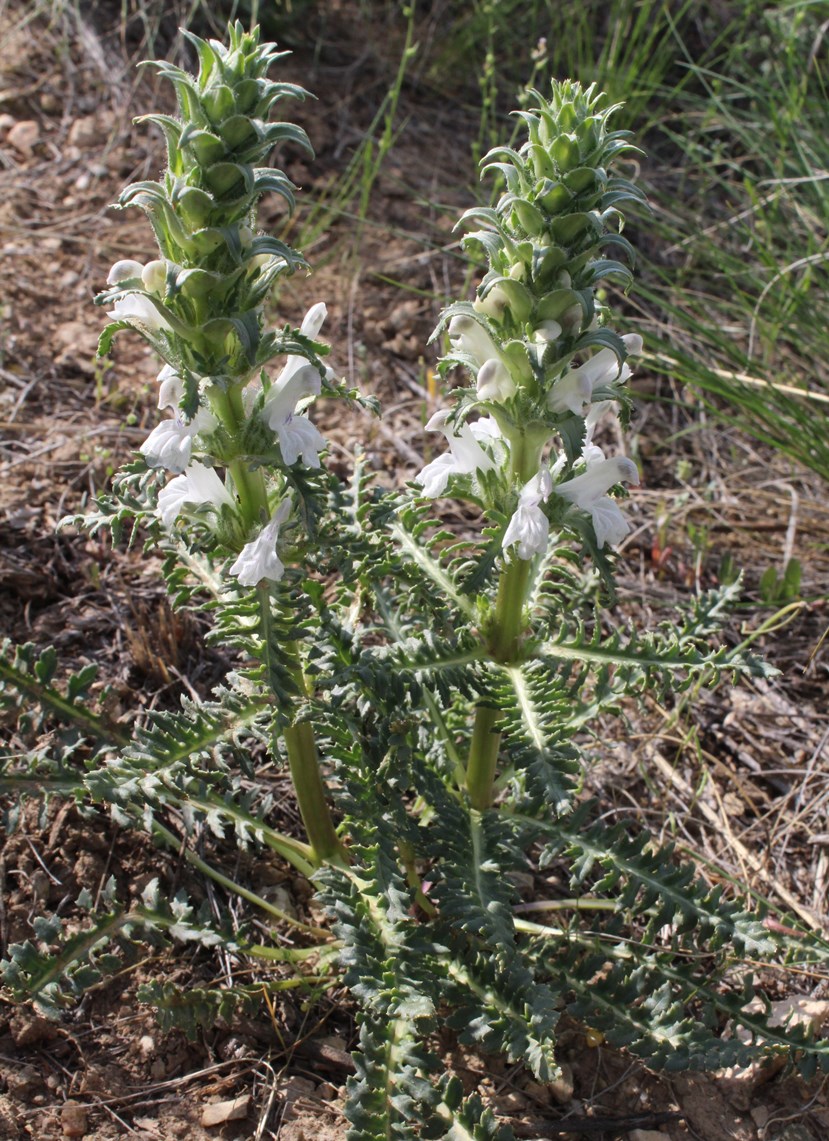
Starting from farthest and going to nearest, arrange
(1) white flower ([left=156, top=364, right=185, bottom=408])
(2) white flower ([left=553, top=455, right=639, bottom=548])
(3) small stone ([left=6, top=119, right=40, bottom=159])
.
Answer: (3) small stone ([left=6, top=119, right=40, bottom=159]), (2) white flower ([left=553, top=455, right=639, bottom=548]), (1) white flower ([left=156, top=364, right=185, bottom=408])

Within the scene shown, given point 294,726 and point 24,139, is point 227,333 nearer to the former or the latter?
point 294,726

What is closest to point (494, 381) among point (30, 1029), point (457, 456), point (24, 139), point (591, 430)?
point (457, 456)

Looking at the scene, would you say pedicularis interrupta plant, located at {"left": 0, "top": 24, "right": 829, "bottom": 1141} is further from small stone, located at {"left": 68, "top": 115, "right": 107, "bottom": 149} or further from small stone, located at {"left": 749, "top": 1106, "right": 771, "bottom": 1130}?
small stone, located at {"left": 68, "top": 115, "right": 107, "bottom": 149}

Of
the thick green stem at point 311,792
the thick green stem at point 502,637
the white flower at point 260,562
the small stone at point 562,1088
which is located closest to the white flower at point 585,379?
the thick green stem at point 502,637

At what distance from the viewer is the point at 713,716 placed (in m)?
3.63

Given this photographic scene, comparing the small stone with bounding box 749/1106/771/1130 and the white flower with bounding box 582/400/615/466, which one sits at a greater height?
the white flower with bounding box 582/400/615/466

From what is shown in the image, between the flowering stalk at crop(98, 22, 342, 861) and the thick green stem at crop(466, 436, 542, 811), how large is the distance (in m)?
0.52

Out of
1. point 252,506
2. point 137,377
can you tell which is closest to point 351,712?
point 252,506

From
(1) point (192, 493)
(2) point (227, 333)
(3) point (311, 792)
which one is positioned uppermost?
(2) point (227, 333)

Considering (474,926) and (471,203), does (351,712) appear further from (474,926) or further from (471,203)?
(471,203)

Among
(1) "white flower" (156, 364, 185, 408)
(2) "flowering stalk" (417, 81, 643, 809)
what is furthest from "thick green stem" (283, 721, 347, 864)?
(1) "white flower" (156, 364, 185, 408)

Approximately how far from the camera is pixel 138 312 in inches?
82.0

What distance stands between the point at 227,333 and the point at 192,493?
1.38ft

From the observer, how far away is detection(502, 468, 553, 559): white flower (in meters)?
2.22
